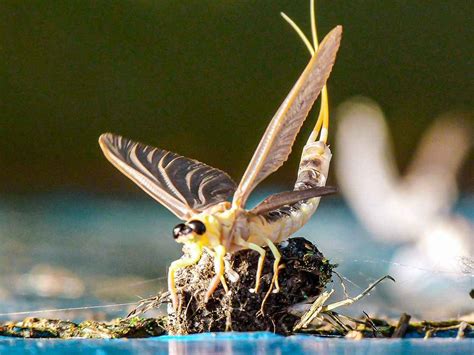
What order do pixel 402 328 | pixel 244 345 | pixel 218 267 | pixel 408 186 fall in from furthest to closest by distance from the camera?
1. pixel 408 186
2. pixel 402 328
3. pixel 218 267
4. pixel 244 345

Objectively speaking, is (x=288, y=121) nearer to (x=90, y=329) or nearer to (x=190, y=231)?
(x=190, y=231)

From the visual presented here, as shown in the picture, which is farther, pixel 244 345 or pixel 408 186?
pixel 408 186

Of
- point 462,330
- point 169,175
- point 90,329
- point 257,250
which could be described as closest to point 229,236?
point 257,250

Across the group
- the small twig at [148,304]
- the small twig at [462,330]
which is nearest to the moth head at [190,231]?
the small twig at [148,304]

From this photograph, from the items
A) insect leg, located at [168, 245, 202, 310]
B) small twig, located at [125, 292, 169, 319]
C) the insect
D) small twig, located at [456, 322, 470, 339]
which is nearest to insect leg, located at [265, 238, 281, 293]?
the insect

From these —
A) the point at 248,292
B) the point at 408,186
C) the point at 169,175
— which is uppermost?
the point at 408,186

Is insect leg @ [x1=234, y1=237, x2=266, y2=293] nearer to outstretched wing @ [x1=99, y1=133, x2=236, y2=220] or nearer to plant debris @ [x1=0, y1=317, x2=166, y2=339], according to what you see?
outstretched wing @ [x1=99, y1=133, x2=236, y2=220]

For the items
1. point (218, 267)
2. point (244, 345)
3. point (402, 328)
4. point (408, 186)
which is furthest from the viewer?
point (408, 186)

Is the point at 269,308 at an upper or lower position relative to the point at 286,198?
lower
